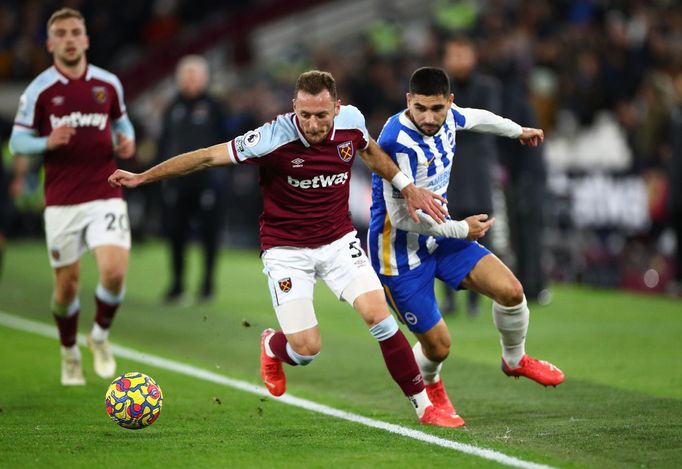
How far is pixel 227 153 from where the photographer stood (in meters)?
7.38

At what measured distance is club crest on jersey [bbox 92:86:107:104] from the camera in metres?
9.43

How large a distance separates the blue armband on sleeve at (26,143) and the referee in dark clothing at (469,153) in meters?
5.24

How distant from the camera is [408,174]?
7.96 meters

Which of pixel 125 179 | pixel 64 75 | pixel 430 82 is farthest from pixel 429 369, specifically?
pixel 64 75

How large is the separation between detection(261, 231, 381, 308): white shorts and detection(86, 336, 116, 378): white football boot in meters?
2.41

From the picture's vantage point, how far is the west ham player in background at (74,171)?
9266mm

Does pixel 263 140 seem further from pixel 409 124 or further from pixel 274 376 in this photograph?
pixel 274 376

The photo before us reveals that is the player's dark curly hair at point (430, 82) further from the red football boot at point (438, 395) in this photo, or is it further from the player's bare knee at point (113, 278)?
the player's bare knee at point (113, 278)

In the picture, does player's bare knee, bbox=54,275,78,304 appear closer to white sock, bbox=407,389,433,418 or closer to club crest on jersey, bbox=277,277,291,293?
club crest on jersey, bbox=277,277,291,293

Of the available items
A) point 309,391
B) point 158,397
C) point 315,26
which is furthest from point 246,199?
point 158,397

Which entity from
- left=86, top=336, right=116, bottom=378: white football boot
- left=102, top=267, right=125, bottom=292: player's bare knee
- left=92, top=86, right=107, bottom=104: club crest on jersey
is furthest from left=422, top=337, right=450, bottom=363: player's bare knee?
left=92, top=86, right=107, bottom=104: club crest on jersey

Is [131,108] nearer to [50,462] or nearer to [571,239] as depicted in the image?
[571,239]

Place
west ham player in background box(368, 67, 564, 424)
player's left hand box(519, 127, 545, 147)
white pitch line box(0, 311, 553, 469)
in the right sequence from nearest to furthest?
white pitch line box(0, 311, 553, 469) → west ham player in background box(368, 67, 564, 424) → player's left hand box(519, 127, 545, 147)

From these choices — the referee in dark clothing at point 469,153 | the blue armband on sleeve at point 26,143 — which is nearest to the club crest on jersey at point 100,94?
the blue armband on sleeve at point 26,143
